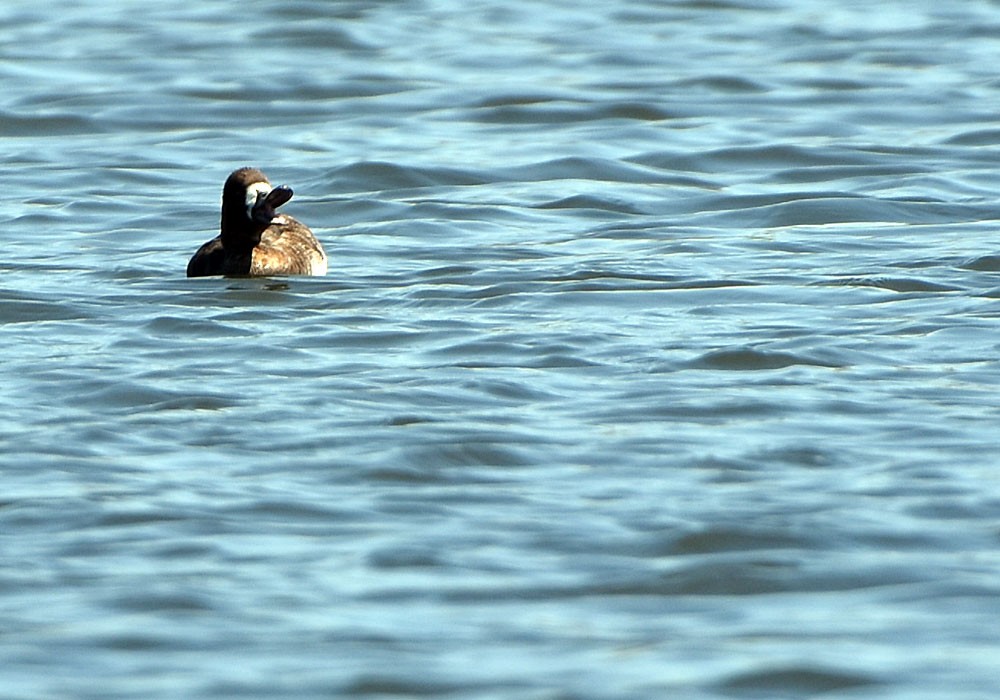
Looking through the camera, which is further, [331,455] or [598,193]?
[598,193]

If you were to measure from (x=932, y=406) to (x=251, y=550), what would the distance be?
3.14 m

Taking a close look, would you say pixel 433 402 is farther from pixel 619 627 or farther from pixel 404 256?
pixel 404 256

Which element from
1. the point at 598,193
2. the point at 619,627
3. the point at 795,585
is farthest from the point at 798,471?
the point at 598,193

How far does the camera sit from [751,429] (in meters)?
9.02

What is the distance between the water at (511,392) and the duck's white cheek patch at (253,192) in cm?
45

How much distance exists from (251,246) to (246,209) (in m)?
0.22

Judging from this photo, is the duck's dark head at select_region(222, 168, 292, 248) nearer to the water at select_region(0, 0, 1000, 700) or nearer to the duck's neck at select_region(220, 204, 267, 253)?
the duck's neck at select_region(220, 204, 267, 253)

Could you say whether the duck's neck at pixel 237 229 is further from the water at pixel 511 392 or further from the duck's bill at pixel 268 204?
the water at pixel 511 392

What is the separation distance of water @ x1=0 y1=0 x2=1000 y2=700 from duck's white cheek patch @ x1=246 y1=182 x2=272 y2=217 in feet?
1.49

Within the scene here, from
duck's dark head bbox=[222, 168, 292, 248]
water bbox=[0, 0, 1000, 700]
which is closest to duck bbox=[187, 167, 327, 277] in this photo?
duck's dark head bbox=[222, 168, 292, 248]

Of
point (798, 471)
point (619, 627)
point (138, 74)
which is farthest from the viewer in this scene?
point (138, 74)

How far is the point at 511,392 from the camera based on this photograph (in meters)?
9.77

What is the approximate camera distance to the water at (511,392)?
269 inches

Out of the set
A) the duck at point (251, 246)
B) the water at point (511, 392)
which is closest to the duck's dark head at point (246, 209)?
the duck at point (251, 246)
